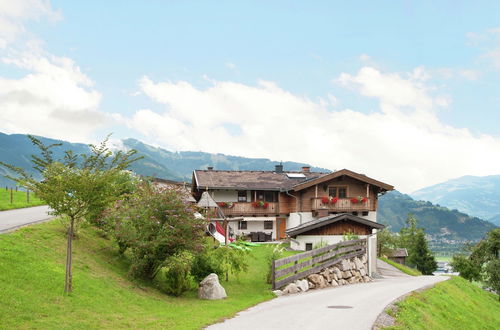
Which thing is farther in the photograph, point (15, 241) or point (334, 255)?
point (334, 255)

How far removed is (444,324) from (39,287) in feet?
48.3

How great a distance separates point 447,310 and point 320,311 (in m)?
8.64

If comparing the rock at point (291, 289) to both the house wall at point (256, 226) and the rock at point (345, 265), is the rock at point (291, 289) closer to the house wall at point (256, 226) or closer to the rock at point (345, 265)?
the rock at point (345, 265)

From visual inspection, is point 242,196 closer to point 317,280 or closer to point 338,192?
point 338,192

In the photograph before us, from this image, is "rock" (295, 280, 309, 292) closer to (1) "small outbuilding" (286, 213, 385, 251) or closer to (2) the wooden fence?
(2) the wooden fence

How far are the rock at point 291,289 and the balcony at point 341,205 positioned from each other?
20.8 m

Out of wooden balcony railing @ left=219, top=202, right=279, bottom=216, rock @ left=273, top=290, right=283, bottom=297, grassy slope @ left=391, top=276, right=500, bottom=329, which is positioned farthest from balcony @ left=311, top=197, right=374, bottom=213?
rock @ left=273, top=290, right=283, bottom=297

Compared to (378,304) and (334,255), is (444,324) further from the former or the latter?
(334,255)

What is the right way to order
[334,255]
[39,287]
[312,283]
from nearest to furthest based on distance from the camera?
[39,287], [312,283], [334,255]

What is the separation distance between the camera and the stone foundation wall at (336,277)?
19.5m

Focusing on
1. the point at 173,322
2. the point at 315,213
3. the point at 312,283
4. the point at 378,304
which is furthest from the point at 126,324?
the point at 315,213

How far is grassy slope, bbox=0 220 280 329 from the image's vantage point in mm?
10852

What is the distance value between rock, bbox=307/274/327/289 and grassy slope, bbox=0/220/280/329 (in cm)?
259

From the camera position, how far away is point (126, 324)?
11289 mm
